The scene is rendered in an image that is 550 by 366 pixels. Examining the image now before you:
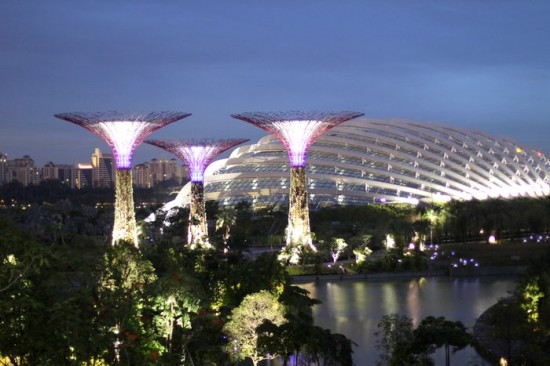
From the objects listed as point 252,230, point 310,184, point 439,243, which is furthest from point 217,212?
point 439,243

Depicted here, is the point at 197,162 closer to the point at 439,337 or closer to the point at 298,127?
the point at 298,127

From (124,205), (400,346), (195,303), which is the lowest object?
(400,346)

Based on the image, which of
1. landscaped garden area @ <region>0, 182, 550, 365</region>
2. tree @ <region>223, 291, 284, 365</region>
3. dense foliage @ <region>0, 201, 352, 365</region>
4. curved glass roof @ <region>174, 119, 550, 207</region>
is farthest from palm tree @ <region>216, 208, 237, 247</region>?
tree @ <region>223, 291, 284, 365</region>

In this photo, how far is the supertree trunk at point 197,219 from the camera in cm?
6506

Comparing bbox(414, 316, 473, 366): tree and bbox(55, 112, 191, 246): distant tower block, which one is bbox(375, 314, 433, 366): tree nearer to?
bbox(414, 316, 473, 366): tree

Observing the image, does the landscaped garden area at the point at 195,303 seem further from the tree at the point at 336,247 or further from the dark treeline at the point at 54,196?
the dark treeline at the point at 54,196

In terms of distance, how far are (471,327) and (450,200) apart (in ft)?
186

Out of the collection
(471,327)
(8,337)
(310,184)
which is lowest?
(471,327)

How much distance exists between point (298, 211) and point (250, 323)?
35082 millimetres

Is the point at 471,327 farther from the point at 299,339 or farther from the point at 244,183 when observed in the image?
the point at 244,183

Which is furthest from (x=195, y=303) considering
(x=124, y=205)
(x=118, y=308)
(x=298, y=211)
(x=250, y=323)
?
(x=298, y=211)

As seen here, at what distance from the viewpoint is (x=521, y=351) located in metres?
27.0

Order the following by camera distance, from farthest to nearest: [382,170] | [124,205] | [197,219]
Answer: [382,170]
[197,219]
[124,205]

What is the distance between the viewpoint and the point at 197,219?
6531 centimetres
